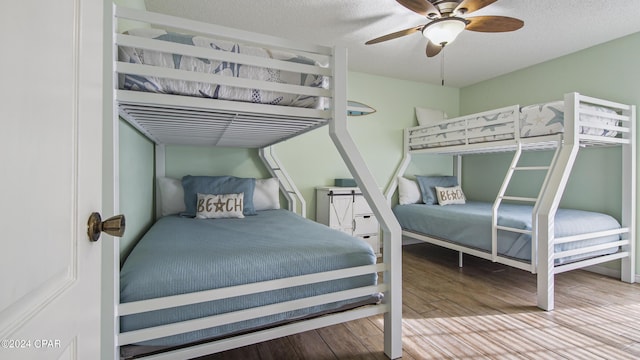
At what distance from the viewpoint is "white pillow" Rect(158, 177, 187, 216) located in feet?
8.55

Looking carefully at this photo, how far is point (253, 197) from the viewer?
9.32 ft

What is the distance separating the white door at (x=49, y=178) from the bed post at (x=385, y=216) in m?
0.99

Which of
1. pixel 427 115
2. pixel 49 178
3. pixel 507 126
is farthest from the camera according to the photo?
pixel 427 115

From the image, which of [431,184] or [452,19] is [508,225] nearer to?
[431,184]

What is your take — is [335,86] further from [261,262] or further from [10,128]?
[10,128]

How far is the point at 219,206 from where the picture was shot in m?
2.46

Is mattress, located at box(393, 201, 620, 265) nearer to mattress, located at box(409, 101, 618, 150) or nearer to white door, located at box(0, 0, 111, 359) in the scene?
mattress, located at box(409, 101, 618, 150)

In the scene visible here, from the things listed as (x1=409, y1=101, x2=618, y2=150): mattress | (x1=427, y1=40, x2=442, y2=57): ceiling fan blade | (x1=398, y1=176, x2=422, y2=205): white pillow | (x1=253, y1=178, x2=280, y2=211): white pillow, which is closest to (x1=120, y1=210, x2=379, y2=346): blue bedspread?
(x1=253, y1=178, x2=280, y2=211): white pillow

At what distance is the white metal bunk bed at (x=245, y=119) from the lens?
1.11m

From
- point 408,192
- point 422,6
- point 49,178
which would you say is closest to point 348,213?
point 408,192

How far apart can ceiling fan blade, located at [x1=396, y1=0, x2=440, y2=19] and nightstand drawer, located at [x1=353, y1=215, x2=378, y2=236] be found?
2.07 metres

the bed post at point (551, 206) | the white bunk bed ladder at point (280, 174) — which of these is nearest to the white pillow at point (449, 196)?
the bed post at point (551, 206)

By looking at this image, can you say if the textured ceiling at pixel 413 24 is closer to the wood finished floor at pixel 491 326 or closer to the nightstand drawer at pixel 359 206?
the nightstand drawer at pixel 359 206

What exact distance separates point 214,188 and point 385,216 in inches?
67.5
